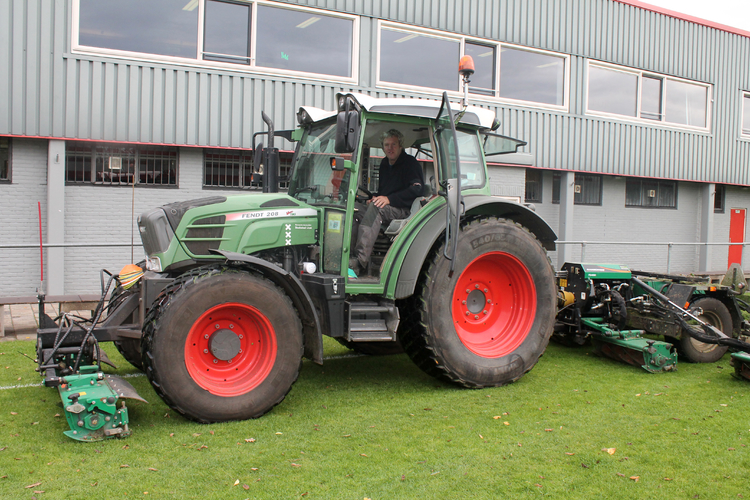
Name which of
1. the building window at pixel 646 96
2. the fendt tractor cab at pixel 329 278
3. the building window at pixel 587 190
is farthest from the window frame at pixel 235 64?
the building window at pixel 587 190

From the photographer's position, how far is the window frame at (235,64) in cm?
979

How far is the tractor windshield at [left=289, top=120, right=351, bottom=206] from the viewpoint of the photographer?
5.38 metres

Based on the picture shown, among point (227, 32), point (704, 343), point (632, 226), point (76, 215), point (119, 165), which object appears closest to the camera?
point (704, 343)

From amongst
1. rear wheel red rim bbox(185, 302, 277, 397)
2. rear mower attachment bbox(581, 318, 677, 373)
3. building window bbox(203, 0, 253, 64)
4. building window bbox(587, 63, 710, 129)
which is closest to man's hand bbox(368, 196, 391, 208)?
rear wheel red rim bbox(185, 302, 277, 397)

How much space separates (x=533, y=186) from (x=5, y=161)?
10.8 metres

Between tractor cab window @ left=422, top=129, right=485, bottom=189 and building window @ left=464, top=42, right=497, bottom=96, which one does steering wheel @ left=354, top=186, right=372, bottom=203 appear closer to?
tractor cab window @ left=422, top=129, right=485, bottom=189

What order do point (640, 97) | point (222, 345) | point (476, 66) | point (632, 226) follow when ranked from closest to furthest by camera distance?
point (222, 345)
point (476, 66)
point (640, 97)
point (632, 226)

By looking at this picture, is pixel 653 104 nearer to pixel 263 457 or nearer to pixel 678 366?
pixel 678 366

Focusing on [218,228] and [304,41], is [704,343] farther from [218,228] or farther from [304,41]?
[304,41]

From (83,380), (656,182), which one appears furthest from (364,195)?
(656,182)

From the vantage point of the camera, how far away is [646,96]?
15.4 metres

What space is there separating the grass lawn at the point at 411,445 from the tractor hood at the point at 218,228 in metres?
1.27

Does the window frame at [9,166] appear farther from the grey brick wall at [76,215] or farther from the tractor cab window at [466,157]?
the tractor cab window at [466,157]

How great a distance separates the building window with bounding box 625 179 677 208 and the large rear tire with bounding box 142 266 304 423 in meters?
13.7
